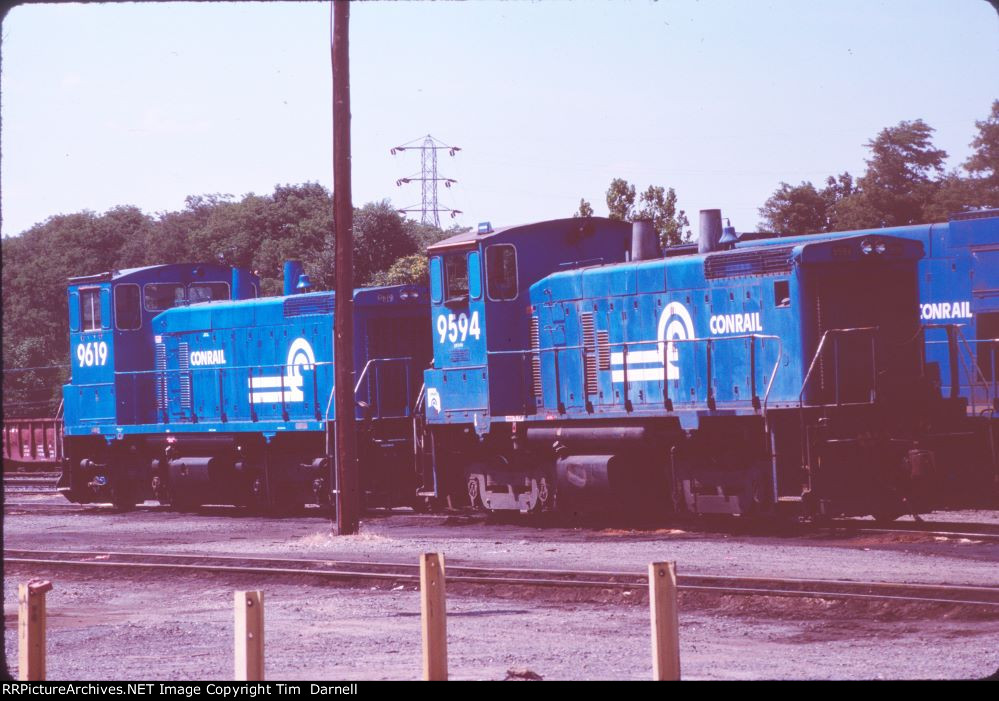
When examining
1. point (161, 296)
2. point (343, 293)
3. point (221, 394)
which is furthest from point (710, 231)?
point (161, 296)

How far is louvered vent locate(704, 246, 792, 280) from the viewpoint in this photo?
17828mm

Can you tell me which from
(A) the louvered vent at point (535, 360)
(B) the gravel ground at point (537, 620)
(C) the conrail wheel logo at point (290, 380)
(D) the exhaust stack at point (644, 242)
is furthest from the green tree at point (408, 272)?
(B) the gravel ground at point (537, 620)

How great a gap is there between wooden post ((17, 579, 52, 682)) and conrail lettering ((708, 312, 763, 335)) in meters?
12.0

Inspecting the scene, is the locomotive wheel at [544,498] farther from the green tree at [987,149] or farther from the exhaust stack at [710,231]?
the green tree at [987,149]

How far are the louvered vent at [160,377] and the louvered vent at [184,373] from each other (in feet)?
1.42

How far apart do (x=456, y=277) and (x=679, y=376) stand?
410 centimetres

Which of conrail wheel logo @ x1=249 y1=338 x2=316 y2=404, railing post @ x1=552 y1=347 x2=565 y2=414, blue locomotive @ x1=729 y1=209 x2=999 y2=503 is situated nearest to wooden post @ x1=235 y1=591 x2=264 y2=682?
railing post @ x1=552 y1=347 x2=565 y2=414

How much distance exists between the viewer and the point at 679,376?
748 inches

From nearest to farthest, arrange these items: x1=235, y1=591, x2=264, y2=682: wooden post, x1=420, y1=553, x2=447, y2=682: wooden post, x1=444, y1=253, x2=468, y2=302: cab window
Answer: x1=235, y1=591, x2=264, y2=682: wooden post < x1=420, y1=553, x2=447, y2=682: wooden post < x1=444, y1=253, x2=468, y2=302: cab window

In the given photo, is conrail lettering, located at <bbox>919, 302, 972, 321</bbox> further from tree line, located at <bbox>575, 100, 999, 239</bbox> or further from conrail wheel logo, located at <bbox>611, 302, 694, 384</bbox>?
tree line, located at <bbox>575, 100, 999, 239</bbox>

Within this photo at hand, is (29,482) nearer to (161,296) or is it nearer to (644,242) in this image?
(161,296)
